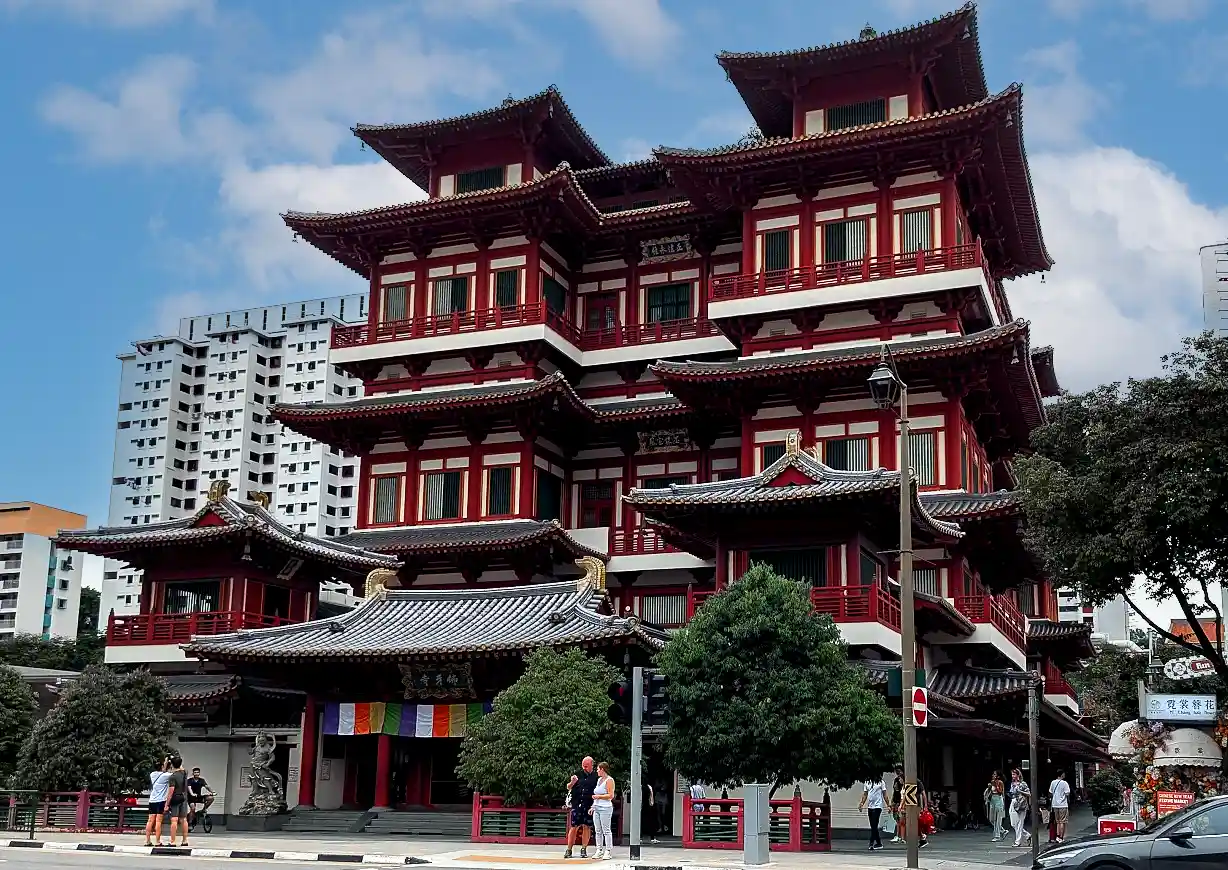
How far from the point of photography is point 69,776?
33438 mm

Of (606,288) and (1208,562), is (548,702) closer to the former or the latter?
(1208,562)

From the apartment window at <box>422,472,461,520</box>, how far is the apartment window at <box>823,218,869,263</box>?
1522cm

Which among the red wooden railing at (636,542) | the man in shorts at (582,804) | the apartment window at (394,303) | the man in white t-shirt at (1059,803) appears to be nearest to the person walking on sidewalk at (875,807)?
the man in white t-shirt at (1059,803)

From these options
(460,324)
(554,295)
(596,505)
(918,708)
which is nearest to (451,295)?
(460,324)

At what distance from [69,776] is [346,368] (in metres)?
21.8

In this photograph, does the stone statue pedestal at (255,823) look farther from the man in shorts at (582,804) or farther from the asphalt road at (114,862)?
the man in shorts at (582,804)

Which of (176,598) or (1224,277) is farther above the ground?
(1224,277)

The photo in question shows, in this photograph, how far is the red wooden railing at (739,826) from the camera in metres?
28.4

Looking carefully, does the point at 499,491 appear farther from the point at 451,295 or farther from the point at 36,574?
the point at 36,574

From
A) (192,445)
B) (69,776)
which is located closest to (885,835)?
(69,776)

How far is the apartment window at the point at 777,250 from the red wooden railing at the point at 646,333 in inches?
147

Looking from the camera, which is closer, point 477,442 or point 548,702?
point 548,702

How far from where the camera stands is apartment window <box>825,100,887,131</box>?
46312 mm

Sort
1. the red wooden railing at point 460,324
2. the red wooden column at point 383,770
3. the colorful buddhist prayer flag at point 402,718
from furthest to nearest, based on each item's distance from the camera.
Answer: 1. the red wooden railing at point 460,324
2. the red wooden column at point 383,770
3. the colorful buddhist prayer flag at point 402,718
